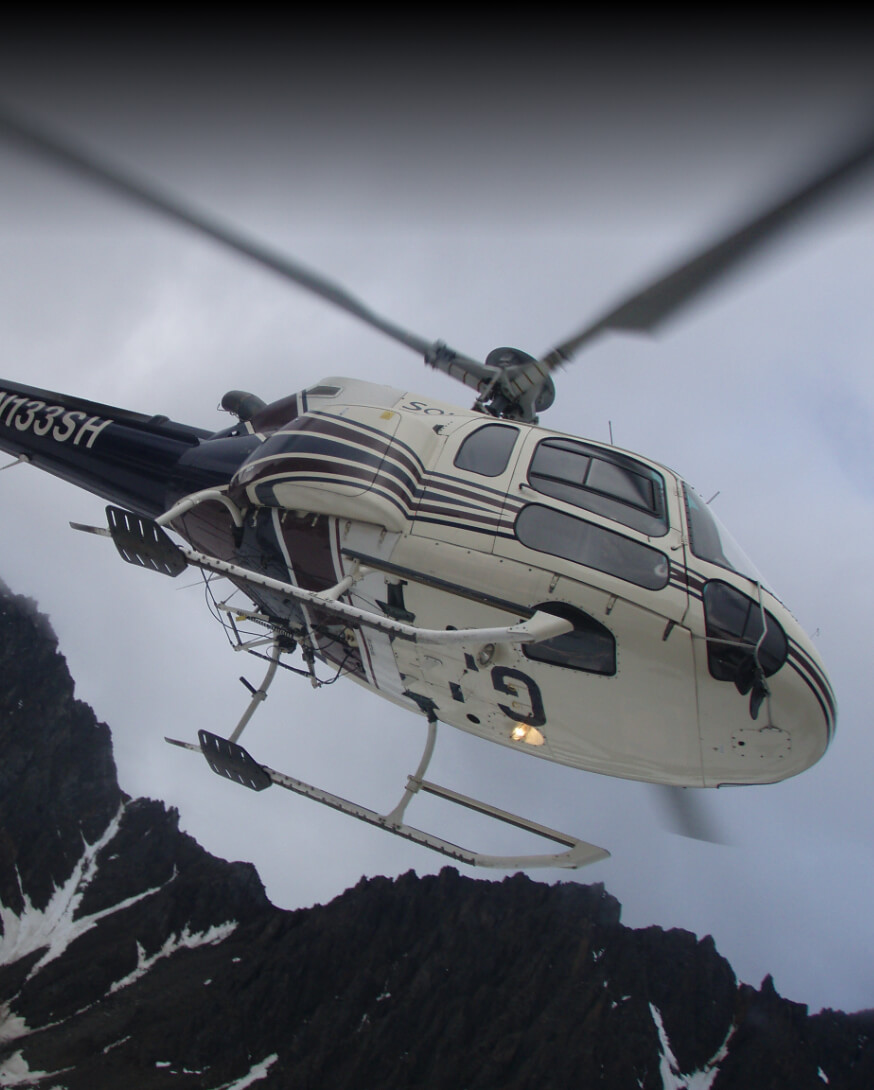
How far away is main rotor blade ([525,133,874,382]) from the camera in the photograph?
109 inches

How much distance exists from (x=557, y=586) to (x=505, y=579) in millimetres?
464

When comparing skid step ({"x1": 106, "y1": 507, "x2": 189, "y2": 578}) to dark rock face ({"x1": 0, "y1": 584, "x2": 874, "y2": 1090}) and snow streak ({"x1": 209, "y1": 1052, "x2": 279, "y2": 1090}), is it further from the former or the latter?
snow streak ({"x1": 209, "y1": 1052, "x2": 279, "y2": 1090})

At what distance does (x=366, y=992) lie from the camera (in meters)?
57.8

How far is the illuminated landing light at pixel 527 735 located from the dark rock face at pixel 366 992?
54.8 meters

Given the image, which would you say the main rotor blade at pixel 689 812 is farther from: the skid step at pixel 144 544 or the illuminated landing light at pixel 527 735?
the skid step at pixel 144 544

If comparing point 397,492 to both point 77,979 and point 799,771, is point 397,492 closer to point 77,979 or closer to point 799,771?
point 799,771

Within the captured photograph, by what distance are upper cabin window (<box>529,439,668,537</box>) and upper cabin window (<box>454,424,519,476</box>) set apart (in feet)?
1.03

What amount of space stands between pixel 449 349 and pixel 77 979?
74579mm

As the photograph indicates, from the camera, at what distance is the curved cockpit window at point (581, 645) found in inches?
227

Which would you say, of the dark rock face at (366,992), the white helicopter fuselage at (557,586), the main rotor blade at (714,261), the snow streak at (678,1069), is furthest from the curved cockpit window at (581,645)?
the snow streak at (678,1069)

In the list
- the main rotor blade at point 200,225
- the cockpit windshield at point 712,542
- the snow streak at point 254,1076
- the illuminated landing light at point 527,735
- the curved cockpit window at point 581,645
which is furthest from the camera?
Answer: the snow streak at point 254,1076

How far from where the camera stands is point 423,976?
57.6 m

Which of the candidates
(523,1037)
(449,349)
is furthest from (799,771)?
(523,1037)

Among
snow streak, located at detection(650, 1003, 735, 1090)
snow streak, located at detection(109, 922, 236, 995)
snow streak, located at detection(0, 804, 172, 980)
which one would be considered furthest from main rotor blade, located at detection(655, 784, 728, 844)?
snow streak, located at detection(0, 804, 172, 980)
